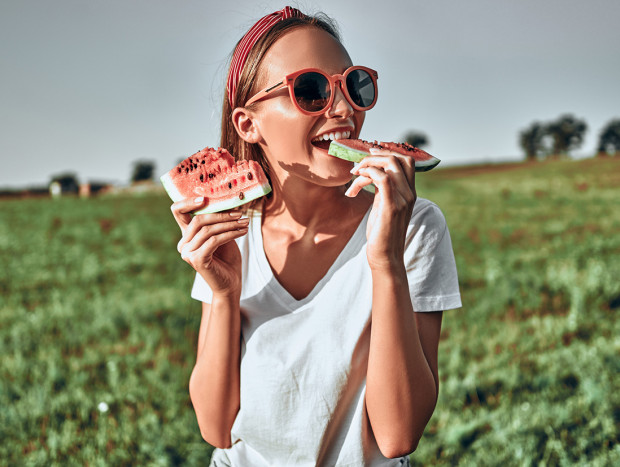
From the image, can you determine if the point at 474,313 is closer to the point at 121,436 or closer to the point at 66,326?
the point at 121,436

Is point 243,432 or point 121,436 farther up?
point 243,432

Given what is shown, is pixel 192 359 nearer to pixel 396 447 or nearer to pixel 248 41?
pixel 396 447

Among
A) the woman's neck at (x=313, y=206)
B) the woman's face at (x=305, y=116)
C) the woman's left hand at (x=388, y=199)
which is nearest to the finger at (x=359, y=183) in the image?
the woman's left hand at (x=388, y=199)

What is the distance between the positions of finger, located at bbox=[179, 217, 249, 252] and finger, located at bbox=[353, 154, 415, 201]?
435mm

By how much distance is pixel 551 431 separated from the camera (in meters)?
3.83

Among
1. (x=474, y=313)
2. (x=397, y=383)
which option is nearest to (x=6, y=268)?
(x=474, y=313)

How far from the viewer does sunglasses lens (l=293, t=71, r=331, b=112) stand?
179cm

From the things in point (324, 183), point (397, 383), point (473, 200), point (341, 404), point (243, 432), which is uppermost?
point (324, 183)

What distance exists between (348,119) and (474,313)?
213 inches

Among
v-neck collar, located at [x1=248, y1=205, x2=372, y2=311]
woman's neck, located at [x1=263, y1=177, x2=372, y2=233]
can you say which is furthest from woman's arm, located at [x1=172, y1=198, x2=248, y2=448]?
woman's neck, located at [x1=263, y1=177, x2=372, y2=233]

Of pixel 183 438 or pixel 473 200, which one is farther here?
pixel 473 200

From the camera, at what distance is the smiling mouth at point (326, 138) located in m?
1.88

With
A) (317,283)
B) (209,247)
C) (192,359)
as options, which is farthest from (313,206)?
(192,359)

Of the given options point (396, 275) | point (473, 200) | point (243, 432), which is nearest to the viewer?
point (396, 275)
